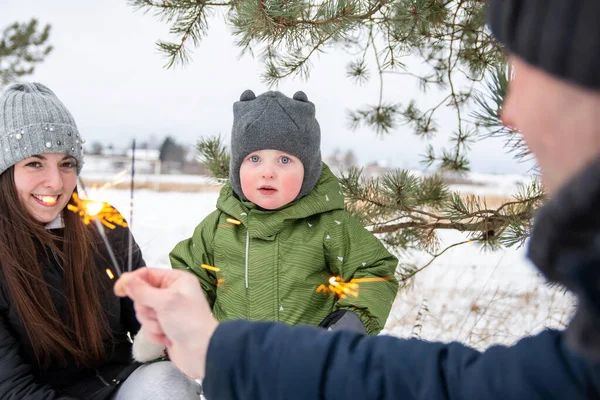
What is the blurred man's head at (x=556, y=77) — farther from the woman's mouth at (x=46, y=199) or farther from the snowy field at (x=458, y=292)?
the snowy field at (x=458, y=292)

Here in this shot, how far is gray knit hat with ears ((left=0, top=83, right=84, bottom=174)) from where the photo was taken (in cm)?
144

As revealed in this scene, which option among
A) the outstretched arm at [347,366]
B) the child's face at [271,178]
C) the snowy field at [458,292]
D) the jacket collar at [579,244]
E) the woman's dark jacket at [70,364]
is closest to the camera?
the jacket collar at [579,244]

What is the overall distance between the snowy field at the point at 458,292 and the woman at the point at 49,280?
29 cm

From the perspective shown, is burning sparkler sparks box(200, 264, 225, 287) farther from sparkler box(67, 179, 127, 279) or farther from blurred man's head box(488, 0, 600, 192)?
blurred man's head box(488, 0, 600, 192)

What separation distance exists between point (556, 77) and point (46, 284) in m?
1.39

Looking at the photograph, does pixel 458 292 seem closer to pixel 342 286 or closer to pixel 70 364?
pixel 342 286

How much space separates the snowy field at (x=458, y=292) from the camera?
2441mm

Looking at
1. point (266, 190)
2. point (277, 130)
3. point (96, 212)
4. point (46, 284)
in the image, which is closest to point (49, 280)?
point (46, 284)

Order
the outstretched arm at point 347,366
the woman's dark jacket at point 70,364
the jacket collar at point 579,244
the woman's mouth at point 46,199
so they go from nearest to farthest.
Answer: the jacket collar at point 579,244
the outstretched arm at point 347,366
the woman's dark jacket at point 70,364
the woman's mouth at point 46,199

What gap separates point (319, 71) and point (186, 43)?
599 mm

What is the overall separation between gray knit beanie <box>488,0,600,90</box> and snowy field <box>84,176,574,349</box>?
146 cm

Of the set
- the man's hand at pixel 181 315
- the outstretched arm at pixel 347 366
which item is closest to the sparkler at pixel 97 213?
the man's hand at pixel 181 315

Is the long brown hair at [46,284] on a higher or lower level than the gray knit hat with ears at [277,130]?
lower

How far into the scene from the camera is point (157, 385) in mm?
1413
